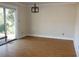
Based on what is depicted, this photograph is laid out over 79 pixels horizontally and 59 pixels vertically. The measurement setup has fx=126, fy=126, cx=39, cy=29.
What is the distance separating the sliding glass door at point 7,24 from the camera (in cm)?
609

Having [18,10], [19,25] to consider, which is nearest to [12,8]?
[18,10]

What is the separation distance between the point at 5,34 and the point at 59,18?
3.15 m

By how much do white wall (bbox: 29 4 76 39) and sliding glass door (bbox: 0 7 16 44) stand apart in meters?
1.59

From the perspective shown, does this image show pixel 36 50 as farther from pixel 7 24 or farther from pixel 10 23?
pixel 10 23

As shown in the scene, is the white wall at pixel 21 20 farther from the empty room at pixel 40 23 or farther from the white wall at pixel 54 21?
the white wall at pixel 54 21

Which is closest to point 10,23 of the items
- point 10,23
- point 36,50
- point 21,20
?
point 10,23

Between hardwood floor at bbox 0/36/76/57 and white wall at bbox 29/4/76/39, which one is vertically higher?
white wall at bbox 29/4/76/39

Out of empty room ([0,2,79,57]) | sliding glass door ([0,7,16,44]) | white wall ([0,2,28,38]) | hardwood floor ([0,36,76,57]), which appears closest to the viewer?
hardwood floor ([0,36,76,57])

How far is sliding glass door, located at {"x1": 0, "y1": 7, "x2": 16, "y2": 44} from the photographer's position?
20.0 feet

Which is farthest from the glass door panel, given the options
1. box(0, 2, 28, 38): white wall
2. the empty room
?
box(0, 2, 28, 38): white wall

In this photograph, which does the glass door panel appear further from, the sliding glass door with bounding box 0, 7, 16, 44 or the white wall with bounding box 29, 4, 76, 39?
the white wall with bounding box 29, 4, 76, 39

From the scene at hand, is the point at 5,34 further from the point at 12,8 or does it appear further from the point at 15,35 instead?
the point at 12,8

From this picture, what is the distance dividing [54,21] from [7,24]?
272 cm

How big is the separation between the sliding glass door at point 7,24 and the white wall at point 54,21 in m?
1.59
